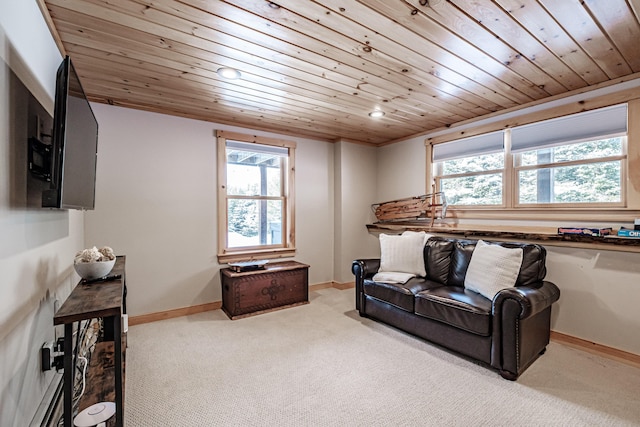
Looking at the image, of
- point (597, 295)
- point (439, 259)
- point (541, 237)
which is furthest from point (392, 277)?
point (597, 295)

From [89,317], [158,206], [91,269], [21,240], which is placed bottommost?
[89,317]

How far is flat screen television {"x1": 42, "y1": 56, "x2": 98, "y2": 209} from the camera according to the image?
1.38 metres

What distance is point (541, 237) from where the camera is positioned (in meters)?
2.93

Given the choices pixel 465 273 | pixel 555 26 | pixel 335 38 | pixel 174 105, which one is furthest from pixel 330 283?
pixel 555 26

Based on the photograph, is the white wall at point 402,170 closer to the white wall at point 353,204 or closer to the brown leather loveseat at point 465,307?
the white wall at point 353,204

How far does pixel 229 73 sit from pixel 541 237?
317cm

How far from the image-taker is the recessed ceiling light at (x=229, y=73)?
2391 mm

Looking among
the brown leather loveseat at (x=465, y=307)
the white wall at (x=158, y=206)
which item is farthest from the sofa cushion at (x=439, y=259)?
the white wall at (x=158, y=206)

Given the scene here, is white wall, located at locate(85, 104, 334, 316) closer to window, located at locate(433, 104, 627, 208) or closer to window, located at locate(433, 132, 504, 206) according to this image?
window, located at locate(433, 132, 504, 206)

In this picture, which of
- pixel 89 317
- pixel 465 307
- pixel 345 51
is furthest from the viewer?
pixel 465 307

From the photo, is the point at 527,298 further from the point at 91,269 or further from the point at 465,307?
the point at 91,269

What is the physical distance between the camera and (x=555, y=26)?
185 centimetres

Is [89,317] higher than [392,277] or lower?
higher

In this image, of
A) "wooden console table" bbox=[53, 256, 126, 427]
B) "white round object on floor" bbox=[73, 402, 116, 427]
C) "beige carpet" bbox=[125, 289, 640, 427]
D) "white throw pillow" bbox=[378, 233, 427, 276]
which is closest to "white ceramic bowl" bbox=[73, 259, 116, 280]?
"wooden console table" bbox=[53, 256, 126, 427]
